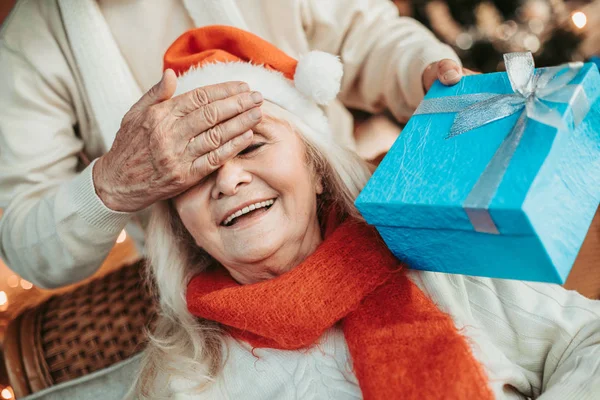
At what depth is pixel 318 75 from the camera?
47.3 inches

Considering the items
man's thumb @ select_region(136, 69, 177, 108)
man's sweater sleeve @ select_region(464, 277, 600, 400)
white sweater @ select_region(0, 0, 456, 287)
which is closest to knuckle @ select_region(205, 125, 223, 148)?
man's thumb @ select_region(136, 69, 177, 108)

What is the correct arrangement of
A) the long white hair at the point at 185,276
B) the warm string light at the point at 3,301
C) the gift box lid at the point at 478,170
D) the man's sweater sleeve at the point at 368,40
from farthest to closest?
1. the warm string light at the point at 3,301
2. the man's sweater sleeve at the point at 368,40
3. the long white hair at the point at 185,276
4. the gift box lid at the point at 478,170

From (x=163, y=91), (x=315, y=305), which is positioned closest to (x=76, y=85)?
(x=163, y=91)

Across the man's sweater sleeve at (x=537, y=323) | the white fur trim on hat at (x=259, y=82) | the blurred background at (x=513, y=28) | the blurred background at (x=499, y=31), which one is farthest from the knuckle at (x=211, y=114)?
the blurred background at (x=513, y=28)

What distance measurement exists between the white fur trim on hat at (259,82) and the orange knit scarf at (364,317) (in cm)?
28

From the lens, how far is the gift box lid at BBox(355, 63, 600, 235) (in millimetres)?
771

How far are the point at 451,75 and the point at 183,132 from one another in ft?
1.75

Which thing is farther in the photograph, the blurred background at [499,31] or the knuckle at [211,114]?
the blurred background at [499,31]

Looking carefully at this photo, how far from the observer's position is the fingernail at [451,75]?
107 centimetres

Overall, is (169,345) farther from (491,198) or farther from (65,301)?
(491,198)

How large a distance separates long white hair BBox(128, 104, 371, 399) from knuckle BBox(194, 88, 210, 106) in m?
0.16

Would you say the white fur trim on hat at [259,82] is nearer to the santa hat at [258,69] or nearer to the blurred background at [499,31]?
the santa hat at [258,69]

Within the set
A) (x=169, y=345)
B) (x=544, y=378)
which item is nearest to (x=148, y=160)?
(x=169, y=345)

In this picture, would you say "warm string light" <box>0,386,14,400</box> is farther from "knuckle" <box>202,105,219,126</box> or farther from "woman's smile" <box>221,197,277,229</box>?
"knuckle" <box>202,105,219,126</box>
